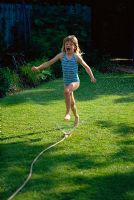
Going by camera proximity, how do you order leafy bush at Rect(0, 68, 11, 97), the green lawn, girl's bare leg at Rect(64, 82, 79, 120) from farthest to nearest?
leafy bush at Rect(0, 68, 11, 97), girl's bare leg at Rect(64, 82, 79, 120), the green lawn

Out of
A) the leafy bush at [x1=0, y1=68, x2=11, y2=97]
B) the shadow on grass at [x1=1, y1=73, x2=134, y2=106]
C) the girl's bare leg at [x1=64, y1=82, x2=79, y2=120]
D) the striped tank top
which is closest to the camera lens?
the girl's bare leg at [x1=64, y1=82, x2=79, y2=120]

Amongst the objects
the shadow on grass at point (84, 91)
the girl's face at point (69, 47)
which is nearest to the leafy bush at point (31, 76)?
the shadow on grass at point (84, 91)

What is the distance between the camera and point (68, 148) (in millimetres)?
6902

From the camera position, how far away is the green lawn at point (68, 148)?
208 inches

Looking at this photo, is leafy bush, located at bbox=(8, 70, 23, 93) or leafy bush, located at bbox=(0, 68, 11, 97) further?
leafy bush, located at bbox=(8, 70, 23, 93)

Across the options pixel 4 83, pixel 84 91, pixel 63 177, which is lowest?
pixel 84 91

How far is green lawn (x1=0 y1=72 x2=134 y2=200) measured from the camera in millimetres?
5281

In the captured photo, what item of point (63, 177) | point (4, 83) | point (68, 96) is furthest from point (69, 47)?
point (4, 83)

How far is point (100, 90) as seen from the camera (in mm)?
12500

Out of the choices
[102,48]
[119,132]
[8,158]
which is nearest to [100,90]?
[119,132]

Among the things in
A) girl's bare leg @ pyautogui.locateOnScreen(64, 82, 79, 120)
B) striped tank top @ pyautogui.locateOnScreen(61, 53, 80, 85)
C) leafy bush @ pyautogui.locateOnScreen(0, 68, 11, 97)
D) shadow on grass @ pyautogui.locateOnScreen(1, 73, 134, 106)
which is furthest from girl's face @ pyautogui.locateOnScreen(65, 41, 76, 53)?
leafy bush @ pyautogui.locateOnScreen(0, 68, 11, 97)

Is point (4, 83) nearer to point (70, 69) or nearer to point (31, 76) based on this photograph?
point (31, 76)

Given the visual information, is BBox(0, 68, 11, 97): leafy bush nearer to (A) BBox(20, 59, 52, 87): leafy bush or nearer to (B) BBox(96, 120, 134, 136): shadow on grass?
(A) BBox(20, 59, 52, 87): leafy bush

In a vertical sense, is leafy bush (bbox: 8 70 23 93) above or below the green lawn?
below
